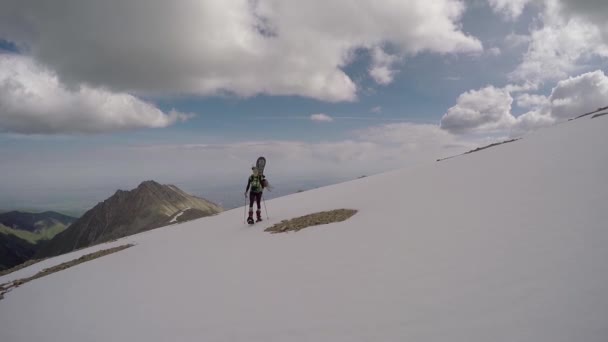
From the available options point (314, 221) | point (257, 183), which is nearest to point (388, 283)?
point (314, 221)

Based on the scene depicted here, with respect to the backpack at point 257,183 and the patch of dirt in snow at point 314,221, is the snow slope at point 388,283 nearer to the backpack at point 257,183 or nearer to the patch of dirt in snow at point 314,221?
the patch of dirt in snow at point 314,221

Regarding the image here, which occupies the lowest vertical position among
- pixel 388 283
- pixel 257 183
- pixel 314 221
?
pixel 388 283

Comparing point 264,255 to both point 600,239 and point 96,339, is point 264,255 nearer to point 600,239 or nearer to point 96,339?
point 96,339

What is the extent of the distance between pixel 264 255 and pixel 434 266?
169 inches

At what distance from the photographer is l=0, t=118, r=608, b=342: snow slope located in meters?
3.20

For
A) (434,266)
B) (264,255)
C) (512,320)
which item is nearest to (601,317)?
(512,320)

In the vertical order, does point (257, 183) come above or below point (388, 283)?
above

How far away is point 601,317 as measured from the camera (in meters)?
2.70

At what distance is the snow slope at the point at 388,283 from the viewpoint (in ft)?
10.5

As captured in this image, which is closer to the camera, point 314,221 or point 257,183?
point 314,221

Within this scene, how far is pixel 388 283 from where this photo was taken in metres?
4.43

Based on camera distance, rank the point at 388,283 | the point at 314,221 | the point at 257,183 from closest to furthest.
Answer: the point at 388,283
the point at 314,221
the point at 257,183

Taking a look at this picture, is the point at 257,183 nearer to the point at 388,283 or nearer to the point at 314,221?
the point at 314,221

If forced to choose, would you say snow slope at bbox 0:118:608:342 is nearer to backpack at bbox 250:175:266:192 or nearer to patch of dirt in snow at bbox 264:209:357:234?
patch of dirt in snow at bbox 264:209:357:234
